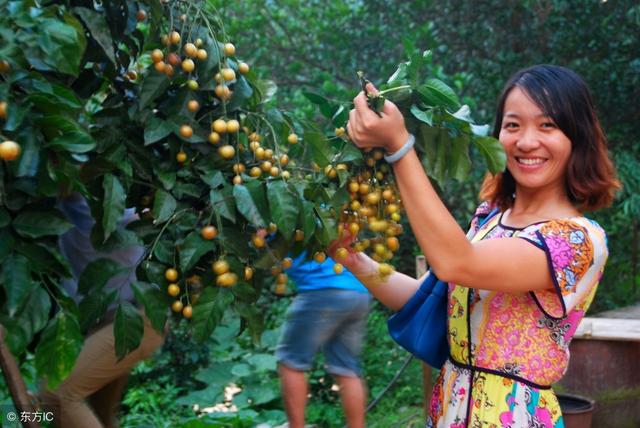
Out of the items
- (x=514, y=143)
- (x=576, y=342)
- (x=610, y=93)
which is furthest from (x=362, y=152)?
(x=610, y=93)

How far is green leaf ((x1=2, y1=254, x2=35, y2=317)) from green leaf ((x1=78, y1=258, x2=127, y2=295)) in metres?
0.20

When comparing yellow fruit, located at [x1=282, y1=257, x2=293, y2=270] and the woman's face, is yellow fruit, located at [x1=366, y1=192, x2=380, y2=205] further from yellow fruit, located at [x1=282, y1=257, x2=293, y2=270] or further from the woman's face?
the woman's face

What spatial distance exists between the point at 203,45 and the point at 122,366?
1.41m

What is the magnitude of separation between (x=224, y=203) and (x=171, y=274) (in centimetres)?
15

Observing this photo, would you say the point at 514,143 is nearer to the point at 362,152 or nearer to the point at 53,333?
the point at 362,152

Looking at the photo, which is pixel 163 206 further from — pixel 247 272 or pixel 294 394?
pixel 294 394

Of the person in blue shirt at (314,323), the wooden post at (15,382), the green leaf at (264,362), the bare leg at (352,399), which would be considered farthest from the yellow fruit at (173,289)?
the green leaf at (264,362)

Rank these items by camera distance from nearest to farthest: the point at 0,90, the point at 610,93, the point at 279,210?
the point at 0,90 < the point at 279,210 < the point at 610,93

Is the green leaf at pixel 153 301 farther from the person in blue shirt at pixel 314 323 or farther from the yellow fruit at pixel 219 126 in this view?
the person in blue shirt at pixel 314 323

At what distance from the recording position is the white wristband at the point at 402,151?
1.40 meters

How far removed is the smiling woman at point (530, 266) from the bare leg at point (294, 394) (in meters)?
1.61

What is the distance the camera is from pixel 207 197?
4.61 ft

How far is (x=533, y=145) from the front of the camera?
164 cm

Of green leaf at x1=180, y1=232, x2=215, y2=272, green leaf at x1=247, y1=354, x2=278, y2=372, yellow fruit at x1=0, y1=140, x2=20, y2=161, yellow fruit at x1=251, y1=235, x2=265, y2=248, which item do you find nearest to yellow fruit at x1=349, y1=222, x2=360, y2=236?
yellow fruit at x1=251, y1=235, x2=265, y2=248
